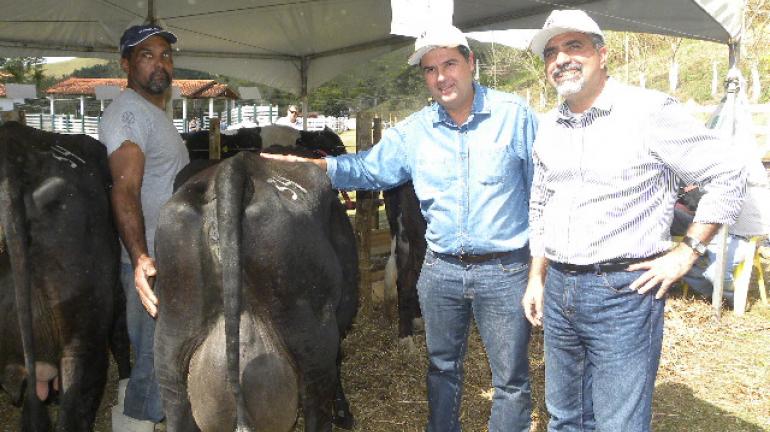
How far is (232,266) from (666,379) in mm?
4093

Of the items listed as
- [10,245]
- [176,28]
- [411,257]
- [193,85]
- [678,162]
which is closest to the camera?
[678,162]

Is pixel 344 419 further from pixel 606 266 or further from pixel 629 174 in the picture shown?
pixel 629 174

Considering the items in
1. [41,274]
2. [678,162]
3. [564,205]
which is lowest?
[41,274]

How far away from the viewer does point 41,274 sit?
114 inches

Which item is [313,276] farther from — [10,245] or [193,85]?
[193,85]

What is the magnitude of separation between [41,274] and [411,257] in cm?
317

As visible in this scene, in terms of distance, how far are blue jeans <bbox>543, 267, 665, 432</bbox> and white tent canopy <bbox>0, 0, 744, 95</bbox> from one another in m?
3.95

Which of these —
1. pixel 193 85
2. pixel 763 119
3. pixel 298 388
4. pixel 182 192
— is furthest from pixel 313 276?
pixel 193 85

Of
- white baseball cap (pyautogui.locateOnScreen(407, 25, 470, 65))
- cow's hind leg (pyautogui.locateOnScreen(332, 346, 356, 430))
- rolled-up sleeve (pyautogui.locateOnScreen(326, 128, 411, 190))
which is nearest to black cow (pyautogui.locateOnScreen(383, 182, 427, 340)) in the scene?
cow's hind leg (pyautogui.locateOnScreen(332, 346, 356, 430))

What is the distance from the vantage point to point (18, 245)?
9.10 feet

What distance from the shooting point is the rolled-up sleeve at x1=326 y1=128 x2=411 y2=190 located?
10.8 feet

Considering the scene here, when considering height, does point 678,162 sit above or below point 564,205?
above

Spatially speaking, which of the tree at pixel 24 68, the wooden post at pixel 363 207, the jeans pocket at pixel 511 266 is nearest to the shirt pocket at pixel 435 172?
the jeans pocket at pixel 511 266

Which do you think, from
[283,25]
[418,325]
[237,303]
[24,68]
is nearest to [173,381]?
[237,303]
